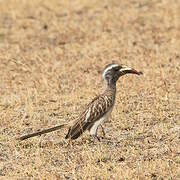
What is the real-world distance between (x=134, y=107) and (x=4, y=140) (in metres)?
2.61

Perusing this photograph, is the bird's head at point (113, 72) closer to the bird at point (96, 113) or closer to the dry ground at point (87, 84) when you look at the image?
the bird at point (96, 113)

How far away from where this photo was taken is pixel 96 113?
9.65 metres

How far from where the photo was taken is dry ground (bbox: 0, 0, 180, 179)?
8930mm

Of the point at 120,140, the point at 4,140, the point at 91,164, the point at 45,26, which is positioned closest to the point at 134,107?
the point at 120,140

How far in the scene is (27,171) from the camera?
338 inches

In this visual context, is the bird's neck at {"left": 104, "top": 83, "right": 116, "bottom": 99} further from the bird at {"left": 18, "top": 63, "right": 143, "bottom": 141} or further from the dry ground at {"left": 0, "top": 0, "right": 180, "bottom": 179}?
the dry ground at {"left": 0, "top": 0, "right": 180, "bottom": 179}

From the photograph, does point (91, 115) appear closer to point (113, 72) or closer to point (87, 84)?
point (113, 72)

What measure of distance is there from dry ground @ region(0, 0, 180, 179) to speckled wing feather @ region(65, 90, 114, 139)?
0.26 meters

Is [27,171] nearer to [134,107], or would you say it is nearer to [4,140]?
[4,140]

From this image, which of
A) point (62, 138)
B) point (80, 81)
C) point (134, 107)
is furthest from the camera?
point (80, 81)

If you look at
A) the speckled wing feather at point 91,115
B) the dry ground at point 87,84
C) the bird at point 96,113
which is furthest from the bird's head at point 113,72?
the dry ground at point 87,84

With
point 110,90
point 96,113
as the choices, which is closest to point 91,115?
point 96,113

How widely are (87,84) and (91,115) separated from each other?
4137 millimetres

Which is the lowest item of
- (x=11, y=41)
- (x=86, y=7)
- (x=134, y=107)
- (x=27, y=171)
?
(x=27, y=171)
